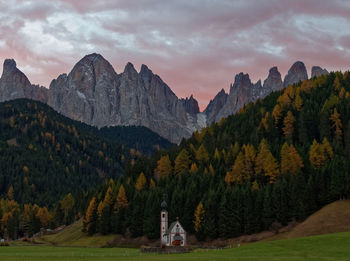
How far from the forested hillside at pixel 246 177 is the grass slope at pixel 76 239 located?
12.2ft

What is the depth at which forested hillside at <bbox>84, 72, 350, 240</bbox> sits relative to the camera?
114 meters

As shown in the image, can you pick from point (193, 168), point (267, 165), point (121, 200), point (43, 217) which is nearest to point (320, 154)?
point (267, 165)

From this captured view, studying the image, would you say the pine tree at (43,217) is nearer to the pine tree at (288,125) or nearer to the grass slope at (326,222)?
the pine tree at (288,125)

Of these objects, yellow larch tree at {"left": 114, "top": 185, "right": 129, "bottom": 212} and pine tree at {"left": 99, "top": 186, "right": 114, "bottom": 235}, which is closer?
pine tree at {"left": 99, "top": 186, "right": 114, "bottom": 235}

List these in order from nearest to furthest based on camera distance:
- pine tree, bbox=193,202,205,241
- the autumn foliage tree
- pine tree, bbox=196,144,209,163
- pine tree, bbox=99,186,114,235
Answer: pine tree, bbox=193,202,205,241 → the autumn foliage tree → pine tree, bbox=99,186,114,235 → pine tree, bbox=196,144,209,163

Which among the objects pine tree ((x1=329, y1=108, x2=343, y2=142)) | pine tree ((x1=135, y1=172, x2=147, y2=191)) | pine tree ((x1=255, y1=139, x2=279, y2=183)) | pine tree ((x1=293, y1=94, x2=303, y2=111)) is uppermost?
pine tree ((x1=293, y1=94, x2=303, y2=111))

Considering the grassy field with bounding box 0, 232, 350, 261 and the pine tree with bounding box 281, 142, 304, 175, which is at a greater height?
the pine tree with bounding box 281, 142, 304, 175

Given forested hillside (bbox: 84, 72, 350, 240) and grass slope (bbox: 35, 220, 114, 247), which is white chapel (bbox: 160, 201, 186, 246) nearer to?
forested hillside (bbox: 84, 72, 350, 240)

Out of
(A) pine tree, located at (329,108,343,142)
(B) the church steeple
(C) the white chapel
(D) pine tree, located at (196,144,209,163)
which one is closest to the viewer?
(C) the white chapel

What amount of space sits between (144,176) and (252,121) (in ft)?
154

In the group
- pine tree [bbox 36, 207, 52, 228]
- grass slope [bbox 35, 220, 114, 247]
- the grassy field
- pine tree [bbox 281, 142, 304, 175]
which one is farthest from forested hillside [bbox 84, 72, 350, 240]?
pine tree [bbox 36, 207, 52, 228]

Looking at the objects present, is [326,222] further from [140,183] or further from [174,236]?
[140,183]

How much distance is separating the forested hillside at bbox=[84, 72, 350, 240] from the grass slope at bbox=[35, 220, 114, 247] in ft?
12.2

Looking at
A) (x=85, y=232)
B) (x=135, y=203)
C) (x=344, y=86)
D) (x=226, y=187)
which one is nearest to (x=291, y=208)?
(x=226, y=187)
